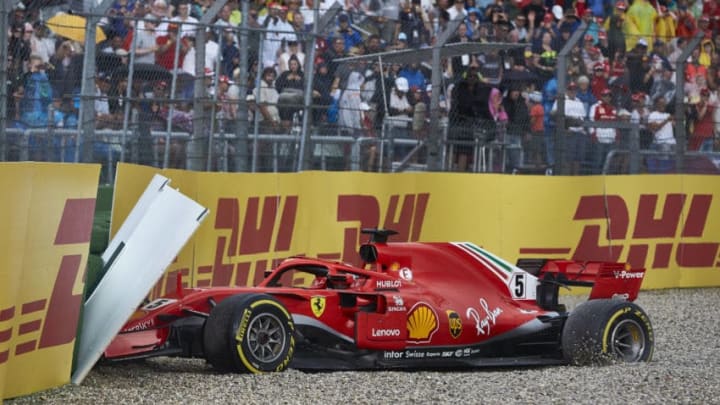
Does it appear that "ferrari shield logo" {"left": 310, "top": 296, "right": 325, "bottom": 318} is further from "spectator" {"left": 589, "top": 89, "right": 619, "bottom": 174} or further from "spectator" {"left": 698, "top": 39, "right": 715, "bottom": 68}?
"spectator" {"left": 698, "top": 39, "right": 715, "bottom": 68}

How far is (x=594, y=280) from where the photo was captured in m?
9.37

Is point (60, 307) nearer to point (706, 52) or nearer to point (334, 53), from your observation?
point (334, 53)

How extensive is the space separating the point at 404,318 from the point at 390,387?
61.4 inches

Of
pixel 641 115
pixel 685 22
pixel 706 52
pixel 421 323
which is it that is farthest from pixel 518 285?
pixel 685 22

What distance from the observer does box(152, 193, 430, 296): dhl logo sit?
35.4ft

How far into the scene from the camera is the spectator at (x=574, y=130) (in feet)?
45.8

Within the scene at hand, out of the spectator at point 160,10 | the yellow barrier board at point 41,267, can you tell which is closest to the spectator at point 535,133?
the spectator at point 160,10

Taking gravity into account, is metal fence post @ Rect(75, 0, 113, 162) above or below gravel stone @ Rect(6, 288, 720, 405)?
above

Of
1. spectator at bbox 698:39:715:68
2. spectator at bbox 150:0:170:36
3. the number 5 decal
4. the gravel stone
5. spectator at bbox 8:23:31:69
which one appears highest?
spectator at bbox 698:39:715:68

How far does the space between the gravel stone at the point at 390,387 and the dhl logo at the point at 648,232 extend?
561 centimetres

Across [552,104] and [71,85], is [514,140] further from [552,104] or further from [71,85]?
[71,85]

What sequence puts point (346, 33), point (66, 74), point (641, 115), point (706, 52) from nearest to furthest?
point (66, 74) < point (346, 33) < point (641, 115) < point (706, 52)

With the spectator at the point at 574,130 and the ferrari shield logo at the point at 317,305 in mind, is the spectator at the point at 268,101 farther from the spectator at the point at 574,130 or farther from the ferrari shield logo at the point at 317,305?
the spectator at the point at 574,130

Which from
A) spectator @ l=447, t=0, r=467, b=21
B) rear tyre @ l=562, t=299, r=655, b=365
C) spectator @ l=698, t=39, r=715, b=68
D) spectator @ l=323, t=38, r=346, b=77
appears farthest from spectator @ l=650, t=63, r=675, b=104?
rear tyre @ l=562, t=299, r=655, b=365
